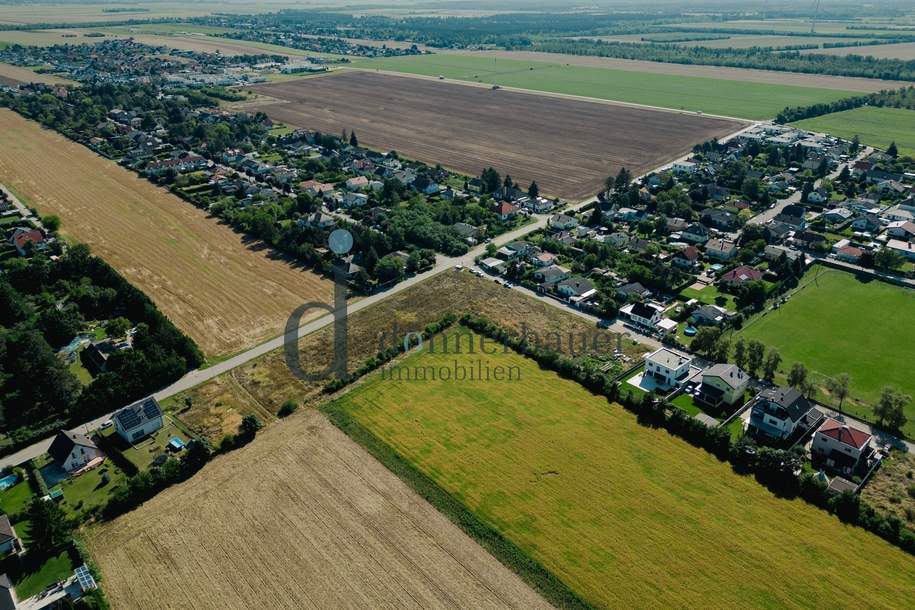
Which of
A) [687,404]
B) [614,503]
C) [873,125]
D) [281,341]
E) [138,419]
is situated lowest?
[281,341]

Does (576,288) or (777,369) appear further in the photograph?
(576,288)

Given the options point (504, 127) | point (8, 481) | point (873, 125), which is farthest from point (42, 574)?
point (873, 125)

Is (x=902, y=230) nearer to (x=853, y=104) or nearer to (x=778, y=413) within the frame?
(x=778, y=413)

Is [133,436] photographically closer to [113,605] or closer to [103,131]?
[113,605]

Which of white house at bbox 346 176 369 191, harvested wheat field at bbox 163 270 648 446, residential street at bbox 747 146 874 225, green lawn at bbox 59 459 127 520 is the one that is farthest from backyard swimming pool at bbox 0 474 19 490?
residential street at bbox 747 146 874 225

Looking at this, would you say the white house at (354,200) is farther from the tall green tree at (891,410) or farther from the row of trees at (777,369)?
the tall green tree at (891,410)

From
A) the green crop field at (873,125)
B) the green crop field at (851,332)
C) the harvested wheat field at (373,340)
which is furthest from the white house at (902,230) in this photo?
the harvested wheat field at (373,340)

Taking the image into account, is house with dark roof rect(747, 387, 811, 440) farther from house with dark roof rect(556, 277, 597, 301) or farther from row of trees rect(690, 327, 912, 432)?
house with dark roof rect(556, 277, 597, 301)
